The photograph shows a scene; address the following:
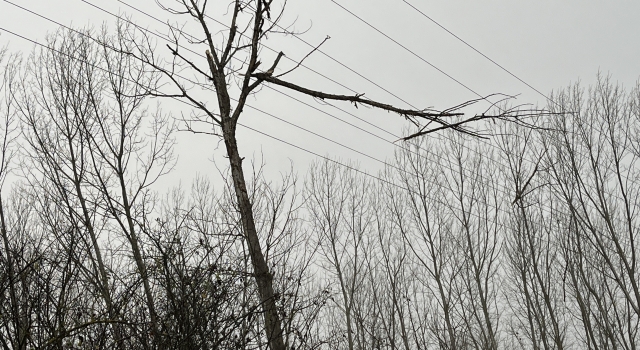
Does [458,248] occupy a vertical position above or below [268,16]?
A: above

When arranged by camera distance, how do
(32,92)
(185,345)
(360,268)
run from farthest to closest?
(360,268)
(32,92)
(185,345)

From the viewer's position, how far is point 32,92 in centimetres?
934

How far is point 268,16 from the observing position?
3.27 meters

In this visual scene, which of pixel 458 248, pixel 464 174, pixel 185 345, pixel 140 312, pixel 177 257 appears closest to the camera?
pixel 185 345

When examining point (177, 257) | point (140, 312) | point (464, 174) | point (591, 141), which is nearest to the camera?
point (140, 312)

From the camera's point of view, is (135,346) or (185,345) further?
(135,346)

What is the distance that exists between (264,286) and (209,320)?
1.16 ft

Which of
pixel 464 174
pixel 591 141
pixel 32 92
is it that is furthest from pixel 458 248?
pixel 32 92

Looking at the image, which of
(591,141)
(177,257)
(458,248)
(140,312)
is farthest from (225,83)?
(458,248)

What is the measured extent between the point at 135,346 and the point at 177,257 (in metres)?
0.56

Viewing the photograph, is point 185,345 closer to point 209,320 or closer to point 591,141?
point 209,320

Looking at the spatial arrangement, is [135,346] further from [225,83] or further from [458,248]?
[458,248]

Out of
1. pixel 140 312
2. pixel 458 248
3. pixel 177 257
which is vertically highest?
pixel 458 248

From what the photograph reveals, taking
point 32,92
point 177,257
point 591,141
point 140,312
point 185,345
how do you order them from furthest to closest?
point 591,141 < point 32,92 < point 177,257 < point 140,312 < point 185,345
